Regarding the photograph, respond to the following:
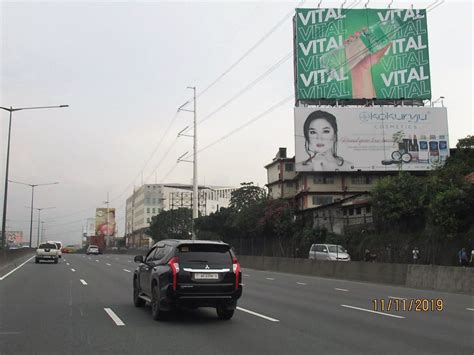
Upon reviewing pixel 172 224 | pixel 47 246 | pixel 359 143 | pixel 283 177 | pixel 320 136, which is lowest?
pixel 47 246

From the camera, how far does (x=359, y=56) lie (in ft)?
226

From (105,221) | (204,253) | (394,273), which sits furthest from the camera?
(105,221)

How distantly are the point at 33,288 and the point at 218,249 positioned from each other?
10.2 m

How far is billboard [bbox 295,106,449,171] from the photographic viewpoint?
215 ft

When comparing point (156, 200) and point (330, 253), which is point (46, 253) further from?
point (156, 200)

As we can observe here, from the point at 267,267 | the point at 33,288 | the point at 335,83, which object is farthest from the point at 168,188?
the point at 33,288

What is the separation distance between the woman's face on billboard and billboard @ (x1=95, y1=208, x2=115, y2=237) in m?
114

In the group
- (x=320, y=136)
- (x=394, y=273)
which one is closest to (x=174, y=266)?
(x=394, y=273)

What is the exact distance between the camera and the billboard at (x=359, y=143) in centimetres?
6562

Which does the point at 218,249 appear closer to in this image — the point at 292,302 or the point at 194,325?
the point at 194,325

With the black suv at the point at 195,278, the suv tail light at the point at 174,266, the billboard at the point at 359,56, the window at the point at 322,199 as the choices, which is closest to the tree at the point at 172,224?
the window at the point at 322,199
